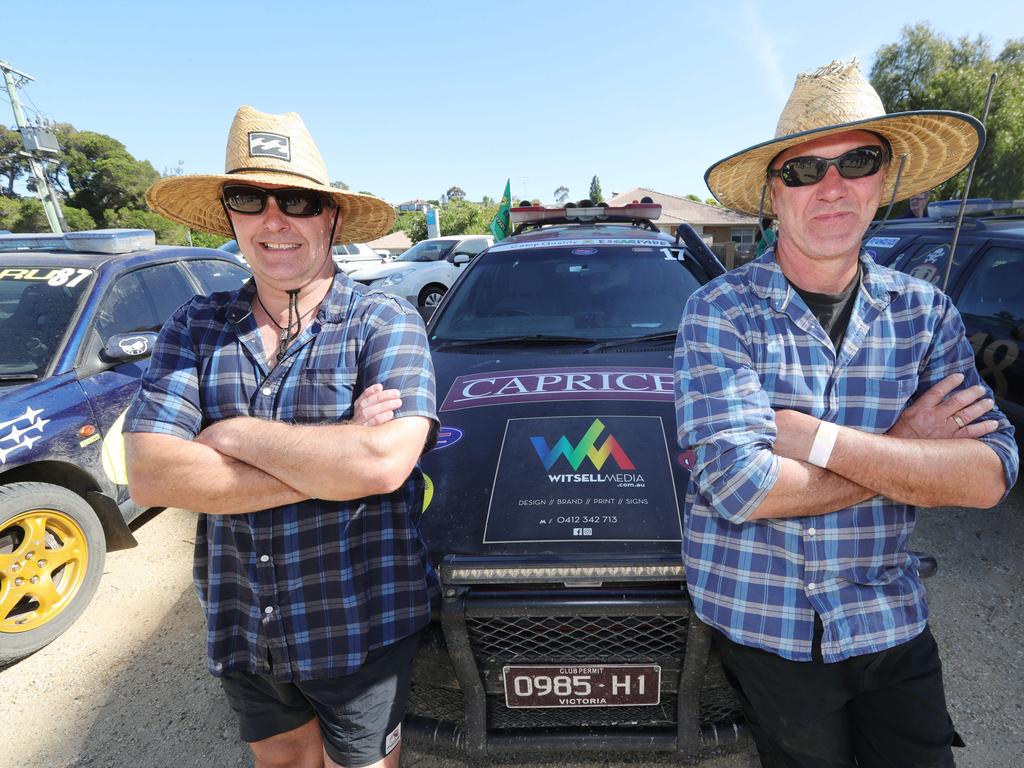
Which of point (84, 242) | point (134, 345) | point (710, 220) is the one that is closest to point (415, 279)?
point (84, 242)

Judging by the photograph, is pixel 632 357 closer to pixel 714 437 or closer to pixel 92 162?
pixel 714 437

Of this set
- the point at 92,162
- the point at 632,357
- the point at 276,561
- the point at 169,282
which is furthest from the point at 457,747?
the point at 92,162

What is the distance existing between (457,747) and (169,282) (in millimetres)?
3432

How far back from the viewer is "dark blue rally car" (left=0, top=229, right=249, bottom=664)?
2.54 metres

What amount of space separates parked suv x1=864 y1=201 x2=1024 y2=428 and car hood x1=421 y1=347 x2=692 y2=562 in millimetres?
2254

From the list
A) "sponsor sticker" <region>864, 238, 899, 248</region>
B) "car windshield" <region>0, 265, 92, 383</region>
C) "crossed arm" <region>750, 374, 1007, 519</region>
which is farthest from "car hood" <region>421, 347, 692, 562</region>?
"sponsor sticker" <region>864, 238, 899, 248</region>

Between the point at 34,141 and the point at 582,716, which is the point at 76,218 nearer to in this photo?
the point at 34,141

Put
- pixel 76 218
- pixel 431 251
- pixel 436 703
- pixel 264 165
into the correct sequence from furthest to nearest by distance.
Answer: pixel 76 218
pixel 431 251
pixel 436 703
pixel 264 165

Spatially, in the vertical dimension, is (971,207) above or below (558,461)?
above

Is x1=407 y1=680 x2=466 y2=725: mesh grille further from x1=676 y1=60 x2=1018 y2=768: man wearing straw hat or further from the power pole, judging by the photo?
the power pole

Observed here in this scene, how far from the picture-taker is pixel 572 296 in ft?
9.95

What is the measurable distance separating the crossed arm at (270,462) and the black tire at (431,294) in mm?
8724

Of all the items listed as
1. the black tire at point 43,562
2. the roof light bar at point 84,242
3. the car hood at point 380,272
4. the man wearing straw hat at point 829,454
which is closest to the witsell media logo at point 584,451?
the man wearing straw hat at point 829,454

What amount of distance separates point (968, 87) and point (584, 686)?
25.6 m
